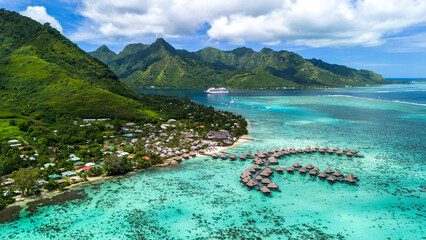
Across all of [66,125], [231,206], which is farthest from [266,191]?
[66,125]

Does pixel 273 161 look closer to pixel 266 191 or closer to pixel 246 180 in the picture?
pixel 246 180

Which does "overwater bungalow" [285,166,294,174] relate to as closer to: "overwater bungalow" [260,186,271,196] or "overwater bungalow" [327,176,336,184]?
"overwater bungalow" [327,176,336,184]

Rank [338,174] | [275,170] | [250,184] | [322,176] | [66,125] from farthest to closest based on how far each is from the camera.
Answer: [66,125], [275,170], [338,174], [322,176], [250,184]

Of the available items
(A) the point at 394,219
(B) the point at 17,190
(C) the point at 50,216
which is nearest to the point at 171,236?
(C) the point at 50,216

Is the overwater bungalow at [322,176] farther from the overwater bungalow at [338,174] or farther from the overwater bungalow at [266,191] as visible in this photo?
the overwater bungalow at [266,191]

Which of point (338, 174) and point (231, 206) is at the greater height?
point (338, 174)

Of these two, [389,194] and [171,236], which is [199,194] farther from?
[389,194]

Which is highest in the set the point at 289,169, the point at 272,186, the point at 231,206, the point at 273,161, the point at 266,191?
the point at 273,161

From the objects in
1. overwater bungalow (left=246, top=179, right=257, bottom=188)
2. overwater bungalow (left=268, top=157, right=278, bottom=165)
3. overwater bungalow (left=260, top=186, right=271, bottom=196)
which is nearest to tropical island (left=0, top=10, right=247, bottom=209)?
overwater bungalow (left=268, top=157, right=278, bottom=165)
